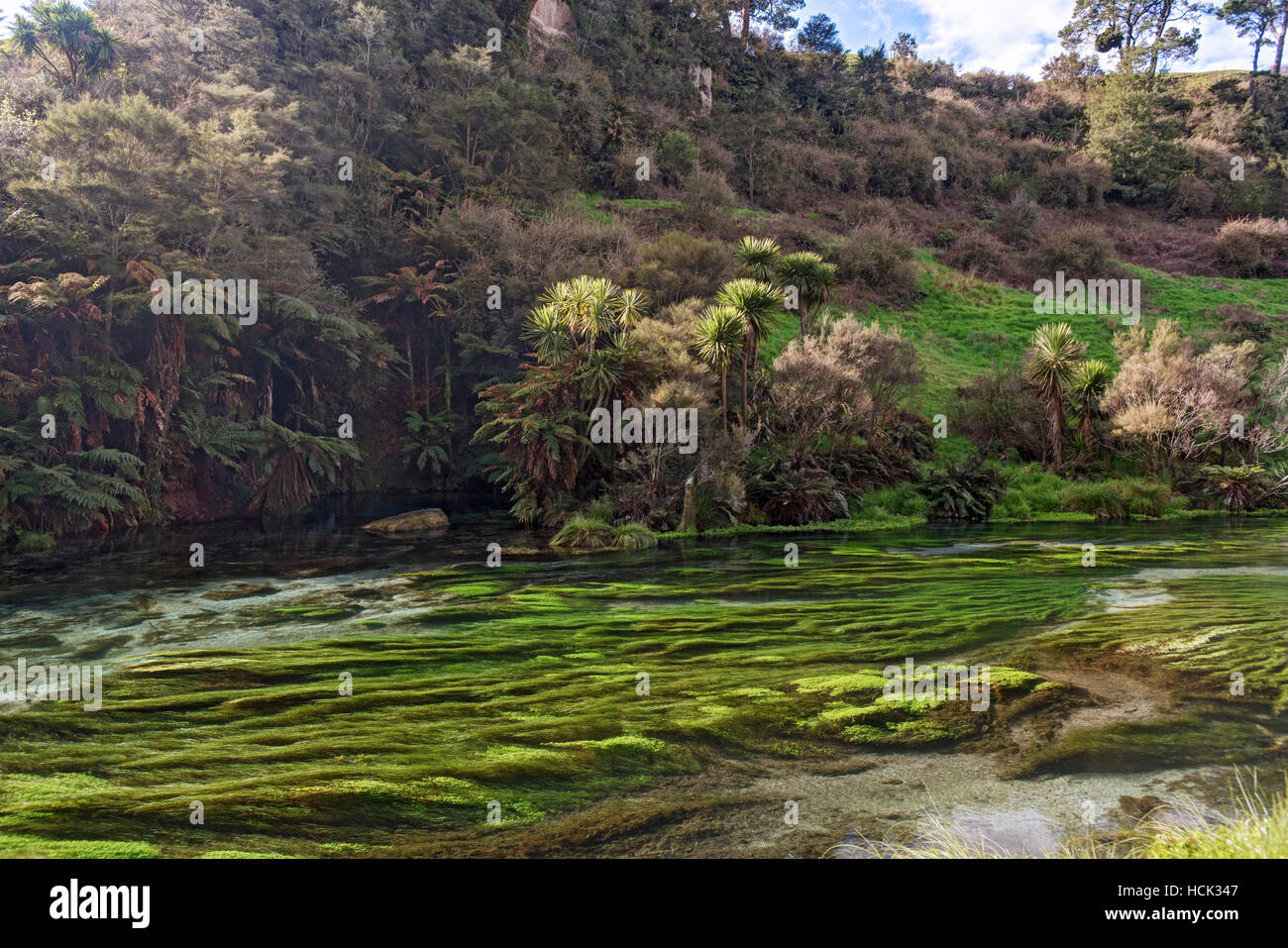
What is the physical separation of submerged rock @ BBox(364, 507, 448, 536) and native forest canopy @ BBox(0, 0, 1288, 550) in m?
2.34

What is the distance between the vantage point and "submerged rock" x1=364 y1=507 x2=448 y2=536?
19859 mm

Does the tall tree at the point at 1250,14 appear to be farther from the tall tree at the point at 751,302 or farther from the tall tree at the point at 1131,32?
the tall tree at the point at 751,302

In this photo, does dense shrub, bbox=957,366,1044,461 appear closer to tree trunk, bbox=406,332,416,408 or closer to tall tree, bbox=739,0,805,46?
tree trunk, bbox=406,332,416,408

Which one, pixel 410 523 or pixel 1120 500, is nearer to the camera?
pixel 410 523

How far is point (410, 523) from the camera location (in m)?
20.2

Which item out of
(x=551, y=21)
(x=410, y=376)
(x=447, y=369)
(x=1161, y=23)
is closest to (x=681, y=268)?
(x=447, y=369)

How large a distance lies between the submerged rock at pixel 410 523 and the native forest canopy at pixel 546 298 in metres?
2.34

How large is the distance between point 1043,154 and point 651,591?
5820cm

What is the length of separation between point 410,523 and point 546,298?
912cm

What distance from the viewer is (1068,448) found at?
25.2 meters

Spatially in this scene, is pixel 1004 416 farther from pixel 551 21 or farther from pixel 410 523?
pixel 551 21

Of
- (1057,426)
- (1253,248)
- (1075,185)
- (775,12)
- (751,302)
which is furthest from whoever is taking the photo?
(775,12)

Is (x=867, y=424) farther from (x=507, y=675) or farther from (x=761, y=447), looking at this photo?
(x=507, y=675)

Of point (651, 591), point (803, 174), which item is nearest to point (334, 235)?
point (651, 591)
